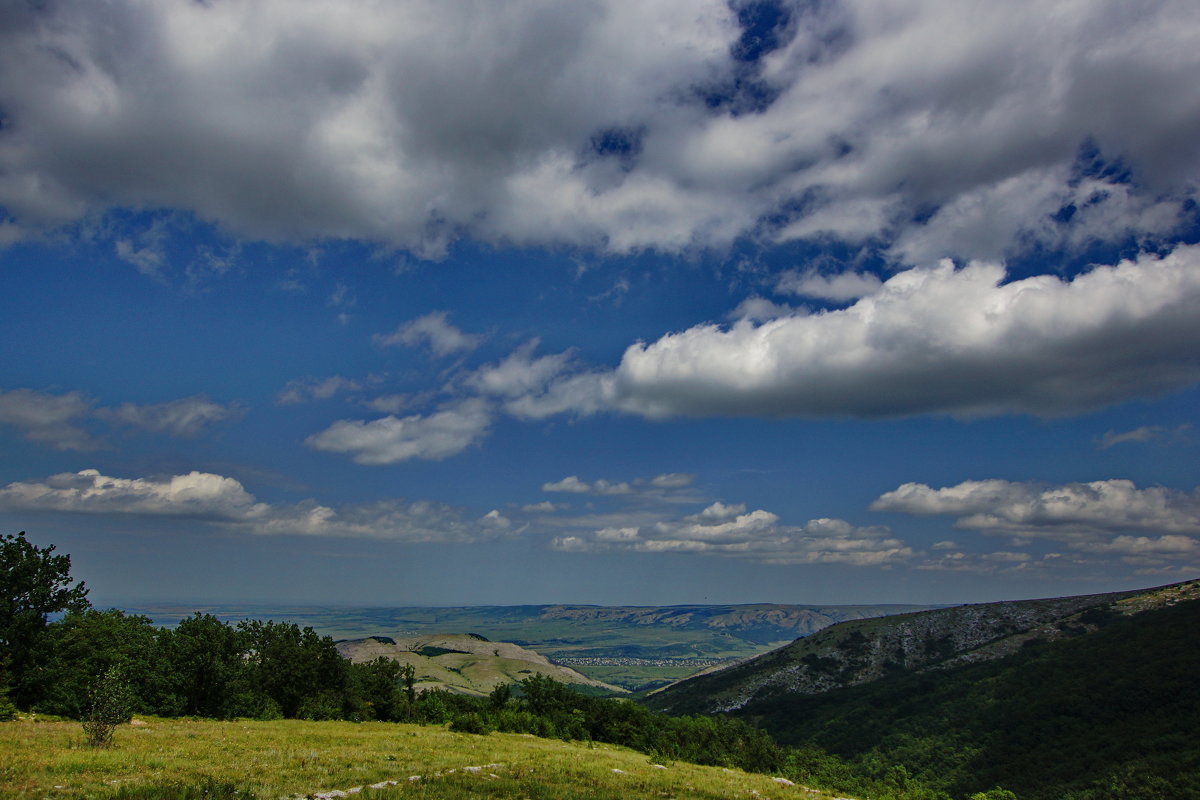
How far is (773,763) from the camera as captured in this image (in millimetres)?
139875

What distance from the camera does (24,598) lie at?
60500 millimetres

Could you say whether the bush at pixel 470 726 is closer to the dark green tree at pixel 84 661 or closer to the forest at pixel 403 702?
the forest at pixel 403 702

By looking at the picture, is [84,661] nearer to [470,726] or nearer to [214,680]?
[214,680]

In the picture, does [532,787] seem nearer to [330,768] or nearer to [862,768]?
[330,768]

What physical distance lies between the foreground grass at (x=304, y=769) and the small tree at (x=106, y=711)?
30.8 inches

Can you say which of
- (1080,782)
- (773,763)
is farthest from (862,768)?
(773,763)

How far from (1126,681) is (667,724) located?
156542 mm

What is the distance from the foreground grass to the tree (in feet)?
91.4

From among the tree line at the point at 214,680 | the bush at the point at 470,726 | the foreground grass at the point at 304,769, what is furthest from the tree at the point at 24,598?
the bush at the point at 470,726

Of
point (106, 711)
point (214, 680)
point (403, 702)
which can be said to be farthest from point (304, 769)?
point (403, 702)

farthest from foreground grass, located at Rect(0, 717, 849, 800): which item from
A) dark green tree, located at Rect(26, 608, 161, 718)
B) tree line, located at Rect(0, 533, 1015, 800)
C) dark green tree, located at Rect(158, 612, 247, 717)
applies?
dark green tree, located at Rect(158, 612, 247, 717)

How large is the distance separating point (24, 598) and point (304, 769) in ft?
194

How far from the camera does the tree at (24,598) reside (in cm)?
5703

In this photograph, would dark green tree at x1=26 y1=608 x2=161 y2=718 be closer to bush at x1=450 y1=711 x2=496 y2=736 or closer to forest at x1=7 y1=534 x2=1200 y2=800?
forest at x1=7 y1=534 x2=1200 y2=800
